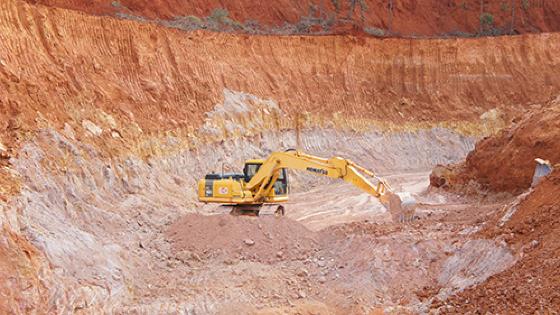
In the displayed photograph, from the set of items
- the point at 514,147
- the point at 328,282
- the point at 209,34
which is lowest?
Answer: the point at 328,282

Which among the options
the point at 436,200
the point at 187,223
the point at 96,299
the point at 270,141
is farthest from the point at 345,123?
the point at 96,299

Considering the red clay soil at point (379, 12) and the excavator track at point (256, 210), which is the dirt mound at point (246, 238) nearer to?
the excavator track at point (256, 210)

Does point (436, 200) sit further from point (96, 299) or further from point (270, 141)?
point (96, 299)

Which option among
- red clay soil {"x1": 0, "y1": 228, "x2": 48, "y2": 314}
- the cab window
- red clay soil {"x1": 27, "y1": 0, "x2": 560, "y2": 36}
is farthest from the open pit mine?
red clay soil {"x1": 27, "y1": 0, "x2": 560, "y2": 36}

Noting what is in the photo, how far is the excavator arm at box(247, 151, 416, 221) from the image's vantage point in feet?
43.2

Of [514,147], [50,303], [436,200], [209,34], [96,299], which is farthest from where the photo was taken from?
[209,34]

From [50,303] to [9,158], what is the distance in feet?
12.6

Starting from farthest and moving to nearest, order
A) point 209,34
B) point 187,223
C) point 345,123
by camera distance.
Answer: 1. point 345,123
2. point 209,34
3. point 187,223

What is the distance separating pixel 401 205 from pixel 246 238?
3.12 meters

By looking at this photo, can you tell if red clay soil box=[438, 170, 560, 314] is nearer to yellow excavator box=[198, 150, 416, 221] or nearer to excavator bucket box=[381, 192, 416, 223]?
excavator bucket box=[381, 192, 416, 223]

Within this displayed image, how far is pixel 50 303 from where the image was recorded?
9.42 meters

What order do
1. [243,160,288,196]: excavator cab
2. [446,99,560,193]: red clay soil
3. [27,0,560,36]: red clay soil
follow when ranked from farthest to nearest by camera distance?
[27,0,560,36]: red clay soil < [446,99,560,193]: red clay soil < [243,160,288,196]: excavator cab

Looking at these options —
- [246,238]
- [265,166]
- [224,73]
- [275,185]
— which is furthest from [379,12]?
[246,238]

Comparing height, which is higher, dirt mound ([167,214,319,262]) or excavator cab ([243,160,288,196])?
excavator cab ([243,160,288,196])
